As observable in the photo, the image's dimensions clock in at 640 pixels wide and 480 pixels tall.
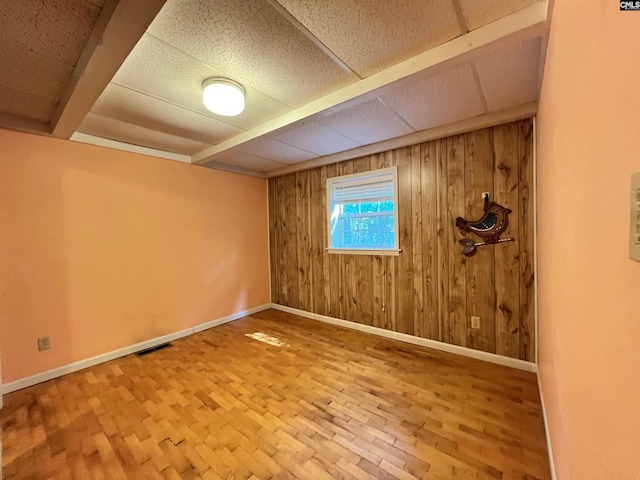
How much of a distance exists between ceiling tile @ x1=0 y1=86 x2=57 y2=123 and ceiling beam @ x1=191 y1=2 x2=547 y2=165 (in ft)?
5.96

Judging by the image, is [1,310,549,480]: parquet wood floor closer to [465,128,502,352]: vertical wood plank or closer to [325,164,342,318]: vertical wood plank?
[465,128,502,352]: vertical wood plank

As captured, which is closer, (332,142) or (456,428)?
→ (456,428)

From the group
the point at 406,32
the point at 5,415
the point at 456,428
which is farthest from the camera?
the point at 5,415

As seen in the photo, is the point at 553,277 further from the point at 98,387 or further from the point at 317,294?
the point at 98,387

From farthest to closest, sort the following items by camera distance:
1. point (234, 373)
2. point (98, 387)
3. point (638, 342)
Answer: point (234, 373) → point (98, 387) → point (638, 342)

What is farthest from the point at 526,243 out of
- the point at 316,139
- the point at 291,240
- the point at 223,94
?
the point at 291,240

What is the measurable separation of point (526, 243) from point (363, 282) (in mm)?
1730

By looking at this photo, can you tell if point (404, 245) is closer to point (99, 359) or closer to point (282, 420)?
point (282, 420)

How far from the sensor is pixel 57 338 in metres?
2.39

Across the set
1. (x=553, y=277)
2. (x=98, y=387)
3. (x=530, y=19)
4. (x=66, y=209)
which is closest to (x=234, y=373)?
(x=98, y=387)

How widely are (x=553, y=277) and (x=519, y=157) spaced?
4.76 ft

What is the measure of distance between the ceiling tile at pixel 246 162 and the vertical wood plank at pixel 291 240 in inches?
14.9

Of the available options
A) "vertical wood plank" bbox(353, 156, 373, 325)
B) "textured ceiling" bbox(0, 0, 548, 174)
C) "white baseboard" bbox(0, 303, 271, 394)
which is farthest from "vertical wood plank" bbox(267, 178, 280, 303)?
"textured ceiling" bbox(0, 0, 548, 174)

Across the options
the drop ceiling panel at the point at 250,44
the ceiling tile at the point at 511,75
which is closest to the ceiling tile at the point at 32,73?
the drop ceiling panel at the point at 250,44
